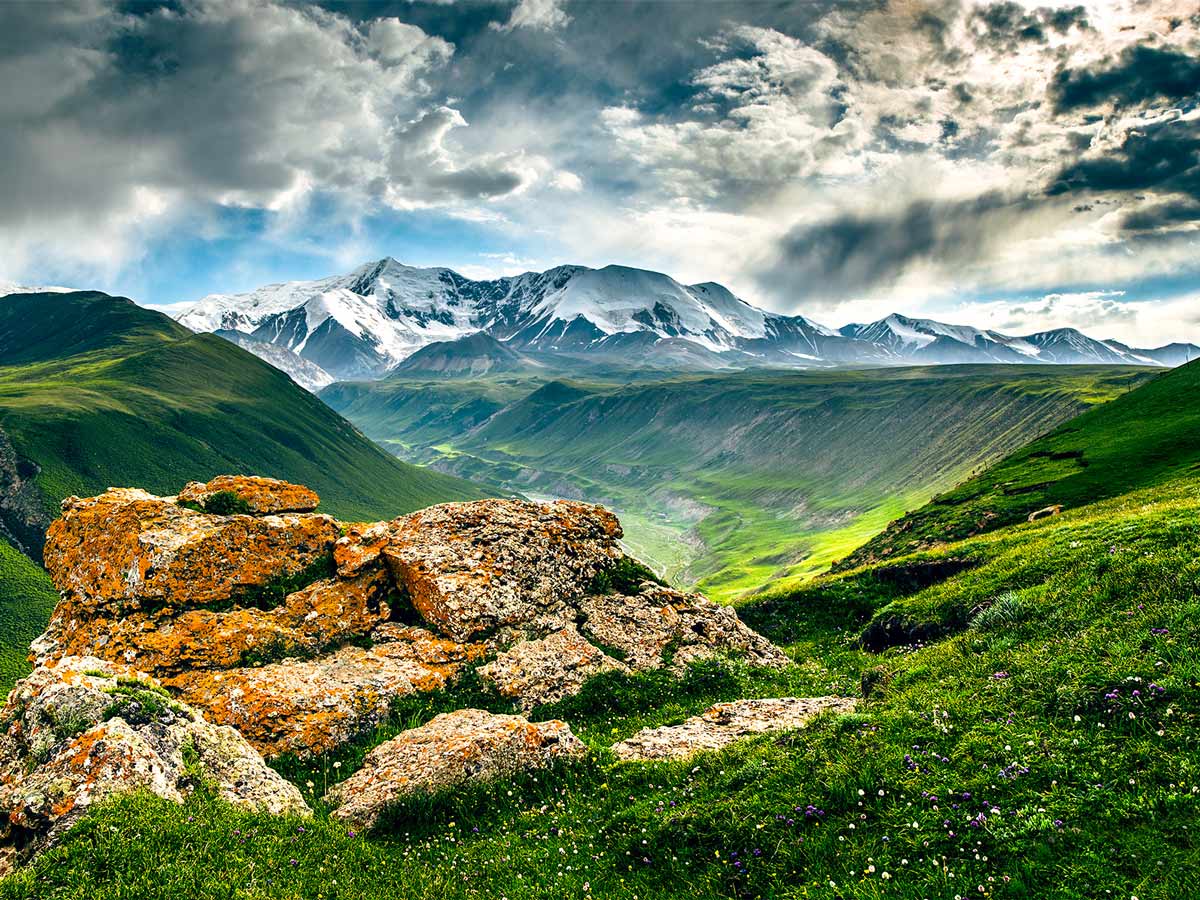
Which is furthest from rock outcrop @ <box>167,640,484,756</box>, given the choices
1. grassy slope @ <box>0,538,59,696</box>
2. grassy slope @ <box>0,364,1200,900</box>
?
grassy slope @ <box>0,538,59,696</box>

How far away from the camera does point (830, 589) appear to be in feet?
113

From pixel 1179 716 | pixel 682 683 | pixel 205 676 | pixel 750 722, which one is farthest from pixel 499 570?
pixel 1179 716

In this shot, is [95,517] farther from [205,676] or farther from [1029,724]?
[1029,724]

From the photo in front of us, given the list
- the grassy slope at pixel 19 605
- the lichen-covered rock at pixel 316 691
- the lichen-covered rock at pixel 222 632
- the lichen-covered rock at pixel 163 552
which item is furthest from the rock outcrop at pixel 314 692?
the grassy slope at pixel 19 605

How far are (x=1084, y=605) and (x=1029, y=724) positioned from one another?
5653 mm

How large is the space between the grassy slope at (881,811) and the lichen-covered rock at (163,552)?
1088cm

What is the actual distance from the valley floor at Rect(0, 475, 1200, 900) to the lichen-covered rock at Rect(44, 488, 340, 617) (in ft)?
34.2

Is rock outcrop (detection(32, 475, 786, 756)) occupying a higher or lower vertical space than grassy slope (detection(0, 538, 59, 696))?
higher

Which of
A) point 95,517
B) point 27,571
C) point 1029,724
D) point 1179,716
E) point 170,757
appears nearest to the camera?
point 1179,716

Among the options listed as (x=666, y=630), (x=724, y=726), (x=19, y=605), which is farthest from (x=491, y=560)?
(x=19, y=605)

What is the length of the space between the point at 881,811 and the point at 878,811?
0.05m

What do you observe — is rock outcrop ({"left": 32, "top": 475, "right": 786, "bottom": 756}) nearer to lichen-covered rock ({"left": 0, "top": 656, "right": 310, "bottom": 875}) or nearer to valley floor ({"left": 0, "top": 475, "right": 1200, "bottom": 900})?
lichen-covered rock ({"left": 0, "top": 656, "right": 310, "bottom": 875})

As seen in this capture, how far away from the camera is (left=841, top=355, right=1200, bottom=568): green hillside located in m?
60.4

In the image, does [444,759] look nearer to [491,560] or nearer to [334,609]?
[334,609]
